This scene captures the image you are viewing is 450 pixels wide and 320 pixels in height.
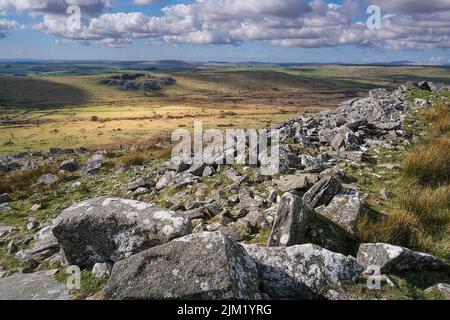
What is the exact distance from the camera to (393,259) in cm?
705

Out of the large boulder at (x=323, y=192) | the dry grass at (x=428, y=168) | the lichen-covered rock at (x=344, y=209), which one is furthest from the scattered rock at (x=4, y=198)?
the dry grass at (x=428, y=168)

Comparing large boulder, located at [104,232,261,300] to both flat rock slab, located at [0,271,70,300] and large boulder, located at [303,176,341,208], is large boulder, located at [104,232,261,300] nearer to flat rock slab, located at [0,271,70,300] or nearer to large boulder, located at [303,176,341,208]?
flat rock slab, located at [0,271,70,300]

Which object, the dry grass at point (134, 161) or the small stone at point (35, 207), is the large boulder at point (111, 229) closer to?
the small stone at point (35, 207)

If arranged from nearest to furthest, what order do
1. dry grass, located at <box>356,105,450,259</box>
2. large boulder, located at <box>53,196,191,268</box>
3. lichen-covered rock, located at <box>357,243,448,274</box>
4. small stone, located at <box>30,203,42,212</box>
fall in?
lichen-covered rock, located at <box>357,243,448,274</box> < large boulder, located at <box>53,196,191,268</box> < dry grass, located at <box>356,105,450,259</box> < small stone, located at <box>30,203,42,212</box>

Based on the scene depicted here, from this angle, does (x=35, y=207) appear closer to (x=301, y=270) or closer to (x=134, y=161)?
(x=134, y=161)

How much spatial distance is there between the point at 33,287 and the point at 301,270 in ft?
17.5

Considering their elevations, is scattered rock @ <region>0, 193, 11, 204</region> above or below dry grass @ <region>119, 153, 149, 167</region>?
below

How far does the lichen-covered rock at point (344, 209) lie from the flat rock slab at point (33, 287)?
5906 millimetres

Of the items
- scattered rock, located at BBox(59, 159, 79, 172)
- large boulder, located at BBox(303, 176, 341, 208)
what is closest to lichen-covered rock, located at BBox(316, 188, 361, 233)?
large boulder, located at BBox(303, 176, 341, 208)

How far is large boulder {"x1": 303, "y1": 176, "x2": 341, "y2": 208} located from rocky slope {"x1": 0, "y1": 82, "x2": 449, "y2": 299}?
0.09ft

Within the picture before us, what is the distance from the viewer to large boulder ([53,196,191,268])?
8039 millimetres

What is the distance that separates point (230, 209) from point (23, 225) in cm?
823

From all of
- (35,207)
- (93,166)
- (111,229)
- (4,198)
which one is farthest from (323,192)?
(93,166)
